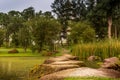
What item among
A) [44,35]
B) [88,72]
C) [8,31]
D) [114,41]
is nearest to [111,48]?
[114,41]

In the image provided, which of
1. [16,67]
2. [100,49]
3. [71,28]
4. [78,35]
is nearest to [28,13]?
[71,28]

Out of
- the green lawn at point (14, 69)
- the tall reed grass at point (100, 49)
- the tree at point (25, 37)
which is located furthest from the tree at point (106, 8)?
the green lawn at point (14, 69)

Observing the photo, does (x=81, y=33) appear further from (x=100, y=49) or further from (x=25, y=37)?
(x=100, y=49)

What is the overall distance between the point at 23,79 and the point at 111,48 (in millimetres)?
16162

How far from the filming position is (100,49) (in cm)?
3303

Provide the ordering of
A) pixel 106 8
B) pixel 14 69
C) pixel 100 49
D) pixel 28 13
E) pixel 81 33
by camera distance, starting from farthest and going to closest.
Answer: pixel 28 13
pixel 106 8
pixel 81 33
pixel 100 49
pixel 14 69

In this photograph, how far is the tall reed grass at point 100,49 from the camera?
3097 cm

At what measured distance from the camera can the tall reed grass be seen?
102 feet

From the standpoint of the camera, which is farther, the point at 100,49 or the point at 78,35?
the point at 78,35

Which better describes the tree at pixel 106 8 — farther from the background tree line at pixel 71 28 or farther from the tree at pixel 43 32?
the tree at pixel 43 32

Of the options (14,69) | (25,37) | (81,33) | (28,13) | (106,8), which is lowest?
(14,69)

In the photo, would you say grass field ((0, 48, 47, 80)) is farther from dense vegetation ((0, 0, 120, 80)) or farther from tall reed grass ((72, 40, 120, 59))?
tall reed grass ((72, 40, 120, 59))

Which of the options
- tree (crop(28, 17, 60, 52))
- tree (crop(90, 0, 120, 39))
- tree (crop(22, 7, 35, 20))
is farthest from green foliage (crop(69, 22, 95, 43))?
tree (crop(22, 7, 35, 20))

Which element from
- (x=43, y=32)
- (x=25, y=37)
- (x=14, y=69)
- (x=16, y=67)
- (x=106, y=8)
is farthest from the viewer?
(x=106, y=8)
